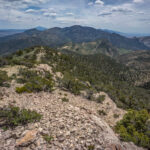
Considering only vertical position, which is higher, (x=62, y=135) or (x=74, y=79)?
(x=62, y=135)

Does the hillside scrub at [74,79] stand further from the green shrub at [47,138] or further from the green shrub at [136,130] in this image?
the green shrub at [47,138]

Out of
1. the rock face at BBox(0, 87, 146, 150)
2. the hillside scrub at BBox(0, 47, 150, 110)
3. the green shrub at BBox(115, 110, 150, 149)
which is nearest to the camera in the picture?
the rock face at BBox(0, 87, 146, 150)

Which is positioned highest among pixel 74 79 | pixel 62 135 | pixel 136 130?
pixel 62 135

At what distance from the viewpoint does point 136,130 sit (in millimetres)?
13227

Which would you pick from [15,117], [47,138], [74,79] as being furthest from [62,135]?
[74,79]

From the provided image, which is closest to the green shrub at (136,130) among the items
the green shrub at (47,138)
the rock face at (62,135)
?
the rock face at (62,135)

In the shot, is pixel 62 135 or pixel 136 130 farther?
pixel 136 130

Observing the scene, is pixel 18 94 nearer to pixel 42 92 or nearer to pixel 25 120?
pixel 42 92

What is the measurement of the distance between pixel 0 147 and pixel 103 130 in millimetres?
7982

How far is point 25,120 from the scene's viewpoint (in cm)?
1009

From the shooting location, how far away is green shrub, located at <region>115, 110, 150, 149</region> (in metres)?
11.3

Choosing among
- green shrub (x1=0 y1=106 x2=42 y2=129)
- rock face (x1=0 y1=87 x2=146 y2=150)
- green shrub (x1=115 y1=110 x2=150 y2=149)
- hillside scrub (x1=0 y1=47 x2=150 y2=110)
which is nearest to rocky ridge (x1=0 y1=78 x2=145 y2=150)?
rock face (x1=0 y1=87 x2=146 y2=150)

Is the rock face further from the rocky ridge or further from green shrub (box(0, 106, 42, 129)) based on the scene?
green shrub (box(0, 106, 42, 129))

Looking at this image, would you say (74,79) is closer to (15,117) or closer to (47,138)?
(15,117)
